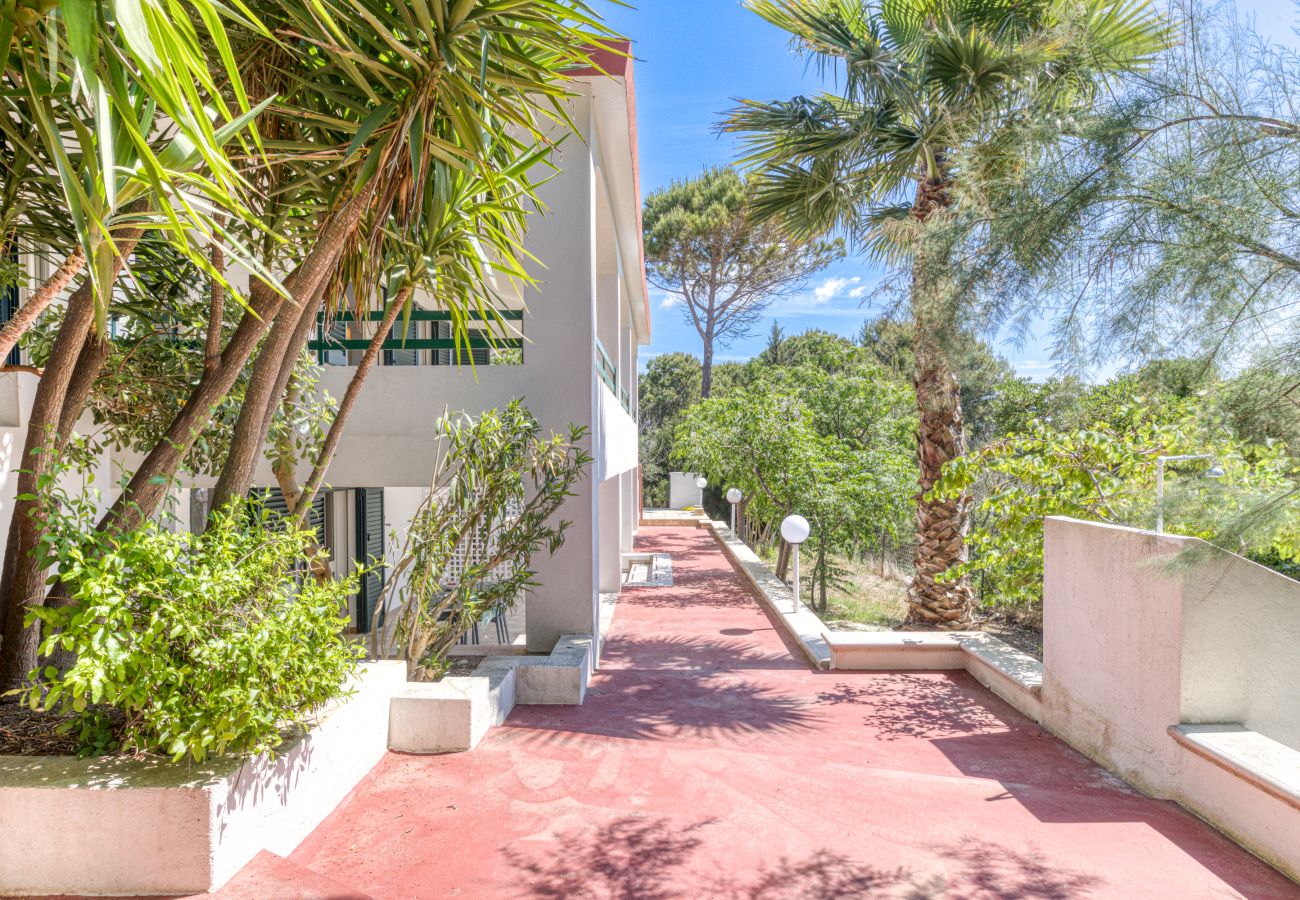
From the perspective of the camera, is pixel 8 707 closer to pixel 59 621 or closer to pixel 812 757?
pixel 59 621


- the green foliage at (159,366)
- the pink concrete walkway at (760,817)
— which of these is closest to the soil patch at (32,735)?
the pink concrete walkway at (760,817)

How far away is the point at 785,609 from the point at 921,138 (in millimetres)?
6254

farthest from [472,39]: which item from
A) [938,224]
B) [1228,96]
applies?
[1228,96]

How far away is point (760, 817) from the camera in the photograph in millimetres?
4262

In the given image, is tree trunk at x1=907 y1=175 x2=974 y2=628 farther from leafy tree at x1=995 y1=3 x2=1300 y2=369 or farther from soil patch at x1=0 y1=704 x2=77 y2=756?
soil patch at x1=0 y1=704 x2=77 y2=756

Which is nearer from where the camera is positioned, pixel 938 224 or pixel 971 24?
pixel 938 224

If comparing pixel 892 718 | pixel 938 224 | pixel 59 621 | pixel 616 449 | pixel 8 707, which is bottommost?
pixel 892 718

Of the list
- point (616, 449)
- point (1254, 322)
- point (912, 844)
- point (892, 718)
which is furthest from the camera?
point (616, 449)

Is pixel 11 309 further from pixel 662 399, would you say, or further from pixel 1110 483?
pixel 662 399

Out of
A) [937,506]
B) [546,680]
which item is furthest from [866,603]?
[546,680]

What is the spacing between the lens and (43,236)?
4191mm

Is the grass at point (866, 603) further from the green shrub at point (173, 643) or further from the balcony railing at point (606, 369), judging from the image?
the green shrub at point (173, 643)

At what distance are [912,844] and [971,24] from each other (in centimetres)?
774

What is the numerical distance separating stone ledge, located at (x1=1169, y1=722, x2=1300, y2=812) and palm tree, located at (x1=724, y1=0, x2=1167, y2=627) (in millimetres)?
2741
